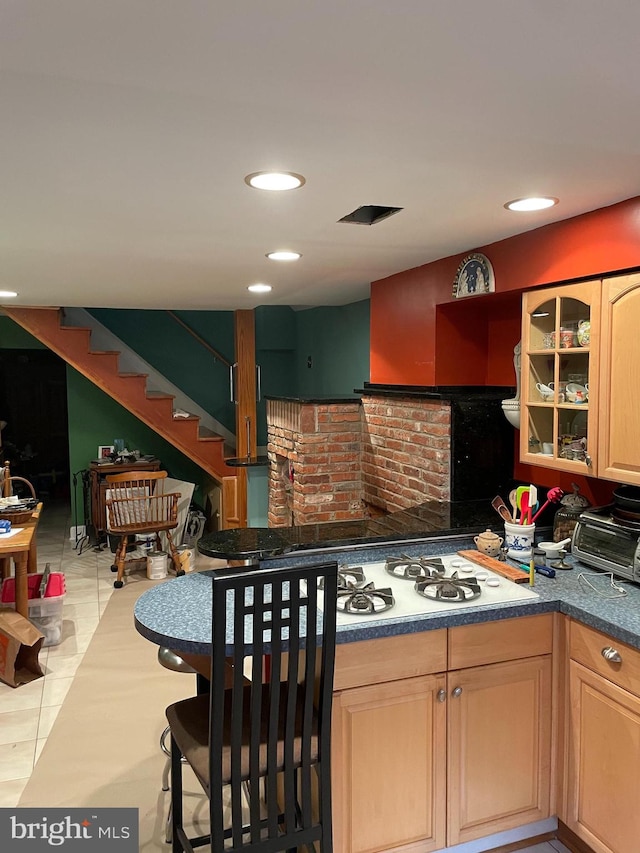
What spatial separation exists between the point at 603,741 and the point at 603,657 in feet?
0.85

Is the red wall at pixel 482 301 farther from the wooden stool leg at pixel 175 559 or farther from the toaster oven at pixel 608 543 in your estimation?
the wooden stool leg at pixel 175 559

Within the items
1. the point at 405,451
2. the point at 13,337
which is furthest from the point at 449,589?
the point at 13,337

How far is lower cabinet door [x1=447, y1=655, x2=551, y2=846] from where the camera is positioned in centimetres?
202

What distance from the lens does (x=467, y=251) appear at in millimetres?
2967

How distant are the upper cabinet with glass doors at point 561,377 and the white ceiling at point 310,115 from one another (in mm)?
325

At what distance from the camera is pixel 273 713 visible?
167 cm

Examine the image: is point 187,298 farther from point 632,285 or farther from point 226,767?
point 226,767

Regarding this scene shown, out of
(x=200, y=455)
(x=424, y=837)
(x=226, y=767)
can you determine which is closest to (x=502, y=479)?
(x=424, y=837)

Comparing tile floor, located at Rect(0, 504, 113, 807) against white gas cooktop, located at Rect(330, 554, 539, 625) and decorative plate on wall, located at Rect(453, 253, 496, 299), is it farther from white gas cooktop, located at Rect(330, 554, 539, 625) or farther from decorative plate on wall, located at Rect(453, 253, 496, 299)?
decorative plate on wall, located at Rect(453, 253, 496, 299)

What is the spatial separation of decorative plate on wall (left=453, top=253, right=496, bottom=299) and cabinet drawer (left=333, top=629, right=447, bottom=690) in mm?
1575

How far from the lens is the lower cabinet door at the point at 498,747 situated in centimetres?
202

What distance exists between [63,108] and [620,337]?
1790mm

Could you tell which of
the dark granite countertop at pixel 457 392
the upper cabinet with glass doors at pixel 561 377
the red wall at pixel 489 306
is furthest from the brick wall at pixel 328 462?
the upper cabinet with glass doors at pixel 561 377

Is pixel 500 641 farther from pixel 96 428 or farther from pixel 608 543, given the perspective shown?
pixel 96 428
